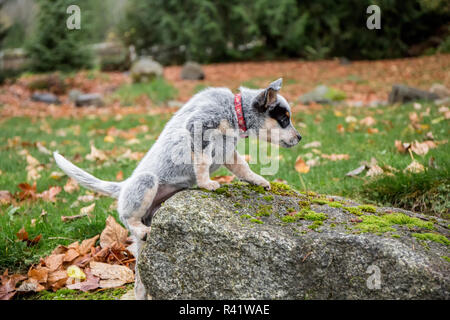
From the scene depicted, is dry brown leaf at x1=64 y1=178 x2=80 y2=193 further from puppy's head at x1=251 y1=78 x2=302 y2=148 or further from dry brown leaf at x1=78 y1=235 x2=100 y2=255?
puppy's head at x1=251 y1=78 x2=302 y2=148

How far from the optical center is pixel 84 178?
9.69ft

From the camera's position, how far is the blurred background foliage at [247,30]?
14.8 meters

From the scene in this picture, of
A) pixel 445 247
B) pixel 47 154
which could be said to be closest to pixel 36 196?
pixel 47 154

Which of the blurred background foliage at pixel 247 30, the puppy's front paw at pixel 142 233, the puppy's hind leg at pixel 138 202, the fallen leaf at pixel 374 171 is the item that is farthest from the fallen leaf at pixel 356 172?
the blurred background foliage at pixel 247 30

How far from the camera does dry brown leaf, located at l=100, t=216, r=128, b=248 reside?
3252 mm

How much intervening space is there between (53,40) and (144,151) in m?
11.1

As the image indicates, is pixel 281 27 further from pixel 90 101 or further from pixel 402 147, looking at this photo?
pixel 402 147

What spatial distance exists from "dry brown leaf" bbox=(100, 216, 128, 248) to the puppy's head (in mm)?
1483

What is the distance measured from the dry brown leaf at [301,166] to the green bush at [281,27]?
42.4ft

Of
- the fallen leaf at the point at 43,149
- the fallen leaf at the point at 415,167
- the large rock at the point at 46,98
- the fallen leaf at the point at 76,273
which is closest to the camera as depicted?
the fallen leaf at the point at 76,273

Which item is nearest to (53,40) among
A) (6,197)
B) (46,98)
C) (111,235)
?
(46,98)

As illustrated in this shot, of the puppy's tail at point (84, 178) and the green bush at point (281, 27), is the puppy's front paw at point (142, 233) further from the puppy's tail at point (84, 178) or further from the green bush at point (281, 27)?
the green bush at point (281, 27)

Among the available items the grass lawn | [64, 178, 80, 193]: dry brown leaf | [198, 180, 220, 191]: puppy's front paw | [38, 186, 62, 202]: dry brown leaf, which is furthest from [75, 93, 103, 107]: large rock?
[198, 180, 220, 191]: puppy's front paw

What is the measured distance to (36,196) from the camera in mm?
4312
